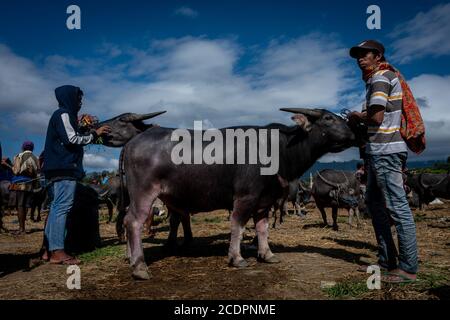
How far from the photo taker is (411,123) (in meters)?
4.06

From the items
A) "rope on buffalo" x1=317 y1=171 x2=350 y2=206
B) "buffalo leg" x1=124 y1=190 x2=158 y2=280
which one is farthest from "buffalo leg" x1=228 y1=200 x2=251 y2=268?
"rope on buffalo" x1=317 y1=171 x2=350 y2=206

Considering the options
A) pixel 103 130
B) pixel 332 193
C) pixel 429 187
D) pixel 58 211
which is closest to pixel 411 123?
pixel 103 130

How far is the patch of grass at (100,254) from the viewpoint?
5922 millimetres

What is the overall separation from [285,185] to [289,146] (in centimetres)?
70

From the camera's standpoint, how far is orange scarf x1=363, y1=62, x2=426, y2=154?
402 centimetres

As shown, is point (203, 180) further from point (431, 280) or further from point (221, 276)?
point (431, 280)

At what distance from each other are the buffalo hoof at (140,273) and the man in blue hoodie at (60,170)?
1567mm

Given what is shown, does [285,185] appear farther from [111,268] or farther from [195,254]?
[111,268]

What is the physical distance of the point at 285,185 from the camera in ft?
18.5

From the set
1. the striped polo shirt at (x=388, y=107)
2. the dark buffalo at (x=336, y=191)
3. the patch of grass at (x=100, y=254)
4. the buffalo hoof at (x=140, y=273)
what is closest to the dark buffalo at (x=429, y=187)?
the dark buffalo at (x=336, y=191)

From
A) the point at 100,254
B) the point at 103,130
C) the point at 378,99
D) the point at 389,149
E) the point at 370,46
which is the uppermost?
the point at 370,46

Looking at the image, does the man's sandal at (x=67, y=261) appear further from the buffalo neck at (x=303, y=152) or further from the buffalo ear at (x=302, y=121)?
the buffalo ear at (x=302, y=121)

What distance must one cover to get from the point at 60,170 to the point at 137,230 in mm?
1931
